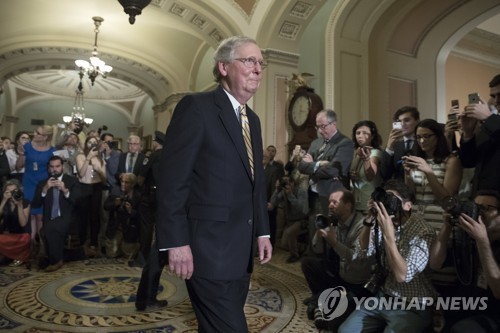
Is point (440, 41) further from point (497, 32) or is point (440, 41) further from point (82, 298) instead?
point (82, 298)

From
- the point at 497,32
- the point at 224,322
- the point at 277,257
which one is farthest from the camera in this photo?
the point at 497,32

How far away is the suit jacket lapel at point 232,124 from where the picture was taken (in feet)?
4.30

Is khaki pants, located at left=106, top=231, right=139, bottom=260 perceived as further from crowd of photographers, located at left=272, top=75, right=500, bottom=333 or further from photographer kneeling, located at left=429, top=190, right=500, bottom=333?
photographer kneeling, located at left=429, top=190, right=500, bottom=333

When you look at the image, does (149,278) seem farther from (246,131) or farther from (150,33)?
(150,33)

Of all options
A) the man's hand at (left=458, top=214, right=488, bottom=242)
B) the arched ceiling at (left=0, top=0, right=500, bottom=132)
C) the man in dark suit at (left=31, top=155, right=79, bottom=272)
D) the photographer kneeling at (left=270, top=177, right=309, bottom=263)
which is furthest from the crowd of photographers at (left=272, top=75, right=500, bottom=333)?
→ the arched ceiling at (left=0, top=0, right=500, bottom=132)

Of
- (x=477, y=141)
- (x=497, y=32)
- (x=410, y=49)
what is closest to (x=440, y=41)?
(x=410, y=49)

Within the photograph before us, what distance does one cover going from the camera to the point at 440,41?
20.8 ft

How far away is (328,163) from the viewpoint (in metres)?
3.03

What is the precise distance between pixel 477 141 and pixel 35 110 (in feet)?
51.1

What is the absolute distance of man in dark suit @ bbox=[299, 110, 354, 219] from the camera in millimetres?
3045

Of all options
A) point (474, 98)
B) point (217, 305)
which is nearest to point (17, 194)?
point (217, 305)

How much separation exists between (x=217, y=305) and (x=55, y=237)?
3058 millimetres

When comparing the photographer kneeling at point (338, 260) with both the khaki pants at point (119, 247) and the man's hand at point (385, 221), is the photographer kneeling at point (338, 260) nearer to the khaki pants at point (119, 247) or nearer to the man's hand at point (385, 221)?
the man's hand at point (385, 221)

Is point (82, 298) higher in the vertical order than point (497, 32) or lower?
lower
